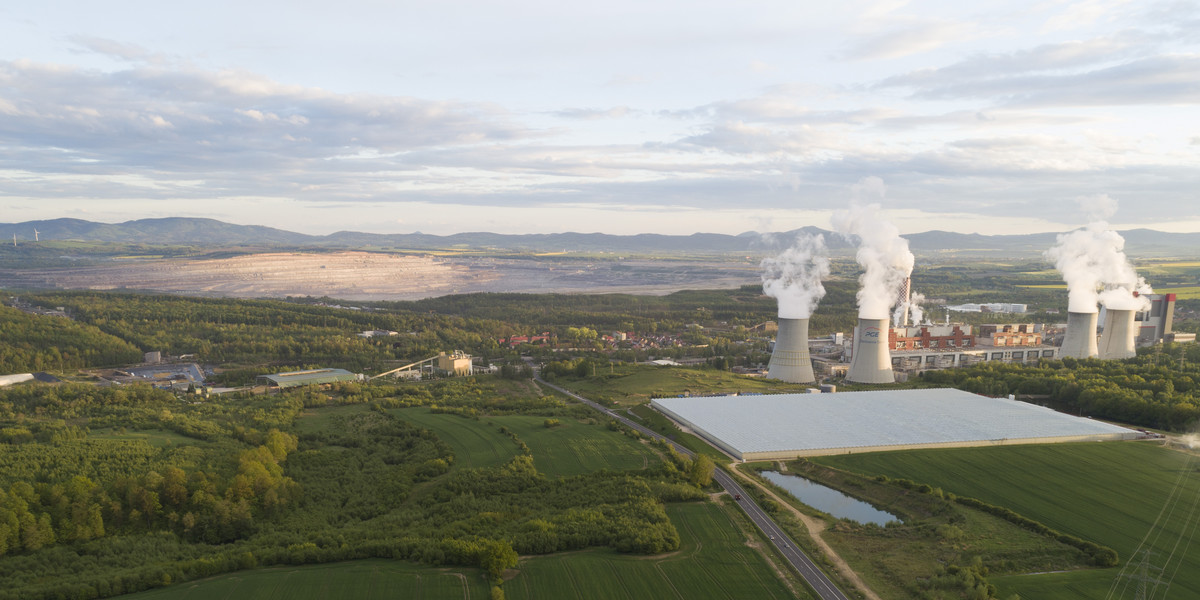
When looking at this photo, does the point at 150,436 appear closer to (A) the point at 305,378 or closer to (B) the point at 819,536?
(A) the point at 305,378

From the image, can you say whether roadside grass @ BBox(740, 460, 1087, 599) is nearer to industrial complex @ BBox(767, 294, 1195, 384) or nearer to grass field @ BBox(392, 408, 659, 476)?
grass field @ BBox(392, 408, 659, 476)

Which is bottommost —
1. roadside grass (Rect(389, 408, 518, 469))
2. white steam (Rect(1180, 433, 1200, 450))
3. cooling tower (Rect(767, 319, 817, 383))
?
roadside grass (Rect(389, 408, 518, 469))

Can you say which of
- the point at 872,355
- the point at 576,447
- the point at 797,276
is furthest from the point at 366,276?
the point at 576,447

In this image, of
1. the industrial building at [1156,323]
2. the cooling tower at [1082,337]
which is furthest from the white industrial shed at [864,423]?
the industrial building at [1156,323]

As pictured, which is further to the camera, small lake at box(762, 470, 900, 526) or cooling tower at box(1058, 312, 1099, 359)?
cooling tower at box(1058, 312, 1099, 359)

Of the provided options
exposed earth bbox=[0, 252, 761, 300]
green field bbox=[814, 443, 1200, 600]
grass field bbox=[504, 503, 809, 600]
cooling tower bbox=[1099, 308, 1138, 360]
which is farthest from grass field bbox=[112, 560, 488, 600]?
exposed earth bbox=[0, 252, 761, 300]

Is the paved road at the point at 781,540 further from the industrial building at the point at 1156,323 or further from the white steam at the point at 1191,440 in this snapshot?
the industrial building at the point at 1156,323
